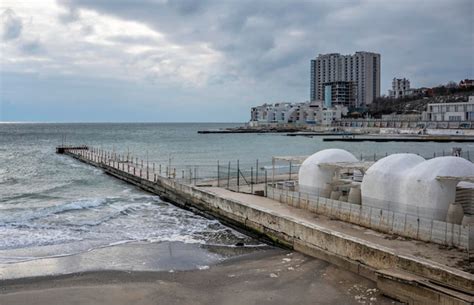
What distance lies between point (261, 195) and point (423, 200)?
10415 mm

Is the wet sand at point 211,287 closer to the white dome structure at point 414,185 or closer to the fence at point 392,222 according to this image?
the fence at point 392,222

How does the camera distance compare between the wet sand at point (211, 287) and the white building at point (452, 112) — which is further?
the white building at point (452, 112)

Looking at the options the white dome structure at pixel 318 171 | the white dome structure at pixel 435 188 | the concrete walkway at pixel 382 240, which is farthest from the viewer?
the white dome structure at pixel 318 171

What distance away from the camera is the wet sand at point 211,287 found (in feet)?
48.4

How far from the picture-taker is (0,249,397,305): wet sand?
14.8 meters

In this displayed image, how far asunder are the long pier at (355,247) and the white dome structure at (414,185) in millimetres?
1749

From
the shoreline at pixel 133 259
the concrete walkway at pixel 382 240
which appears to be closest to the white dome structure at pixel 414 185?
the concrete walkway at pixel 382 240

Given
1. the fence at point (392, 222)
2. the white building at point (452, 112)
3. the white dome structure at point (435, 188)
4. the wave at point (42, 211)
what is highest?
the white building at point (452, 112)

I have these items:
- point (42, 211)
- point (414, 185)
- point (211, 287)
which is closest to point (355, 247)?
point (414, 185)

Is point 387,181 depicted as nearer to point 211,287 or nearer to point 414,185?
point 414,185

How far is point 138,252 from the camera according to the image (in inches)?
810

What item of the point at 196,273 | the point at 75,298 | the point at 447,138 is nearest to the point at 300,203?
the point at 196,273

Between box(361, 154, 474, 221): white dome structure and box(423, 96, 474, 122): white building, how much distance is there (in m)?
129

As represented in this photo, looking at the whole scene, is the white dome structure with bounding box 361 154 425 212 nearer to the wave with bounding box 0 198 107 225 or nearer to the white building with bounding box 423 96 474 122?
the wave with bounding box 0 198 107 225
